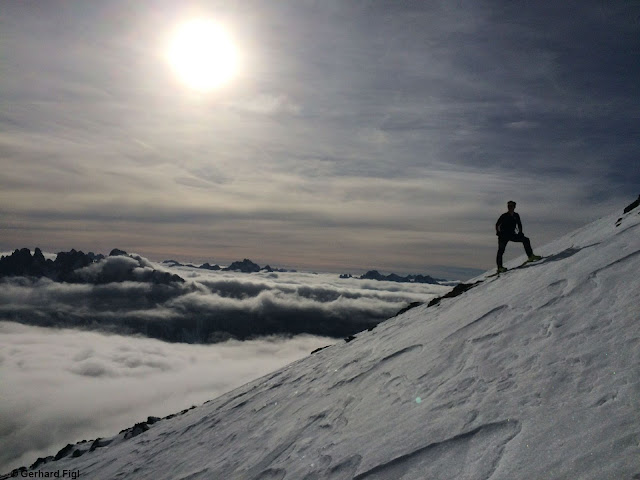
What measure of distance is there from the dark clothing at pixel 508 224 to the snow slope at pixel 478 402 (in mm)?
1899

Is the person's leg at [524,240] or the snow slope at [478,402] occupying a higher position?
the person's leg at [524,240]

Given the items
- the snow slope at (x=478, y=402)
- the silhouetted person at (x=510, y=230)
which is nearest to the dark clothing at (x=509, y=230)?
the silhouetted person at (x=510, y=230)

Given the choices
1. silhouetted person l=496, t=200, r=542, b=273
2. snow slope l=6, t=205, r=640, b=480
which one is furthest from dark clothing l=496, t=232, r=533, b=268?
snow slope l=6, t=205, r=640, b=480

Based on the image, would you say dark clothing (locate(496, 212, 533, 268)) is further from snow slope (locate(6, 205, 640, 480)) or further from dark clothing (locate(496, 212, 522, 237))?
snow slope (locate(6, 205, 640, 480))

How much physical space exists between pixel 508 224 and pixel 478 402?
987 cm

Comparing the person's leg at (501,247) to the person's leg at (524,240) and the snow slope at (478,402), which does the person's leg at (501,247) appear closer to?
the person's leg at (524,240)

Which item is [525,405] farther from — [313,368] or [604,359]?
[313,368]

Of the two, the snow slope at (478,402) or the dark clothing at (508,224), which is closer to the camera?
the snow slope at (478,402)

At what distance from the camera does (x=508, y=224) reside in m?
13.5

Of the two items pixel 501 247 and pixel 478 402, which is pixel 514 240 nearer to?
pixel 501 247

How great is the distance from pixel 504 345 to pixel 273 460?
4789mm

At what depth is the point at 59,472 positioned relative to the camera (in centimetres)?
1456

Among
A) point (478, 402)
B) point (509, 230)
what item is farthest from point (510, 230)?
point (478, 402)

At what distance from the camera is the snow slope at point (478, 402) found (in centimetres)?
402
